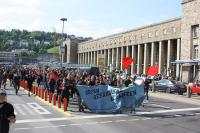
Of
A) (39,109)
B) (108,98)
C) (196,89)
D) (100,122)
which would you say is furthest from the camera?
(196,89)

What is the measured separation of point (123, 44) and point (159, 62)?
21537 millimetres

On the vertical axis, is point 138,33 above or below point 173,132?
above

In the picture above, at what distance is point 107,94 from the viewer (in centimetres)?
2106

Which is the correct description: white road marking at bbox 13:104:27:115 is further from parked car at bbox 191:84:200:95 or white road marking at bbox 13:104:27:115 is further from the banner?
parked car at bbox 191:84:200:95

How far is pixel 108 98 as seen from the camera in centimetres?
2098

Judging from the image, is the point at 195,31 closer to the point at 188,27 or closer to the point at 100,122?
the point at 188,27

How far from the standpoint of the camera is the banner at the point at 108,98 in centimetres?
2075

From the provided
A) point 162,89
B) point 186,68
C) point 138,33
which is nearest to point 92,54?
point 138,33

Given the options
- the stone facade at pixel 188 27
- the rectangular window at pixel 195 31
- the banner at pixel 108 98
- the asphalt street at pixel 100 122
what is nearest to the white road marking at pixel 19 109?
the asphalt street at pixel 100 122

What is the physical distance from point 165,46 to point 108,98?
54.8 meters

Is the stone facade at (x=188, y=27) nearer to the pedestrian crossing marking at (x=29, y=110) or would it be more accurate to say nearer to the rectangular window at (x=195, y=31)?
the rectangular window at (x=195, y=31)

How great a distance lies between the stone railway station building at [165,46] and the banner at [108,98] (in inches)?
1322

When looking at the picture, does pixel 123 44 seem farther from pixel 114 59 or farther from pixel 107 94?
pixel 107 94

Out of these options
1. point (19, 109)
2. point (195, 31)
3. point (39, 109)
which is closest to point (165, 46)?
point (195, 31)
